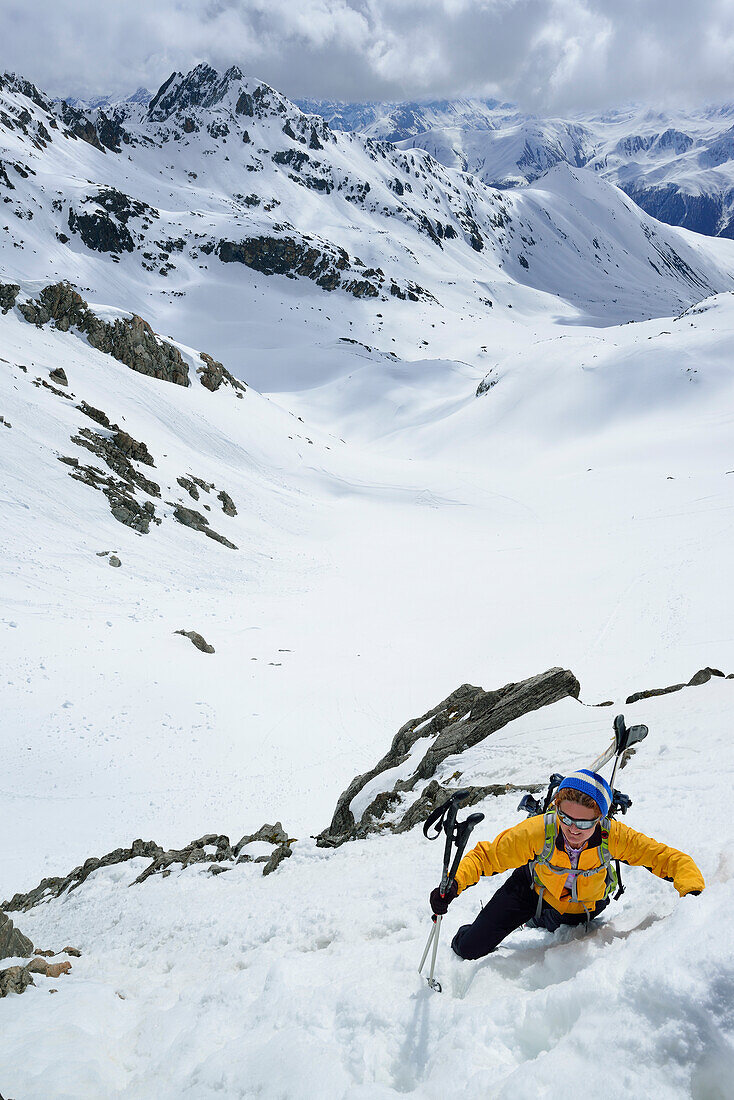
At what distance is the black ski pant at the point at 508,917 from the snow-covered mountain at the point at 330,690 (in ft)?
0.43

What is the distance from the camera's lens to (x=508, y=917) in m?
4.10

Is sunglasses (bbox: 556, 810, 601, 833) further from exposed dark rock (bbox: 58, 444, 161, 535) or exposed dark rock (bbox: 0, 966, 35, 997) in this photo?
exposed dark rock (bbox: 58, 444, 161, 535)

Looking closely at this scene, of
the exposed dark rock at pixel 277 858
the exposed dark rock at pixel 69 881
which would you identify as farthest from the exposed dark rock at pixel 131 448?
the exposed dark rock at pixel 277 858

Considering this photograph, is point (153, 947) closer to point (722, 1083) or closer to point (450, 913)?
point (450, 913)

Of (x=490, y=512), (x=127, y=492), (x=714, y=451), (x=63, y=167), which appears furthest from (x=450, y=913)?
(x=63, y=167)

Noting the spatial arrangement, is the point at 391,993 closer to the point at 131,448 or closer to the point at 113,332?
the point at 131,448

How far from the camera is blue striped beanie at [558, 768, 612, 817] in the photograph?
381cm

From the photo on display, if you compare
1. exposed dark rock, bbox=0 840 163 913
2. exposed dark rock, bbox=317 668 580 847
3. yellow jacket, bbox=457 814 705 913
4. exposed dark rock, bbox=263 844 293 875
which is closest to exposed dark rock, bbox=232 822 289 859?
exposed dark rock, bbox=263 844 293 875

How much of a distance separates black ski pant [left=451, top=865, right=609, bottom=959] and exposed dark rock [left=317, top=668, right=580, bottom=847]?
440cm

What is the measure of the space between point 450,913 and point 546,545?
2894cm

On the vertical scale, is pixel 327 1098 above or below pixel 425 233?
below

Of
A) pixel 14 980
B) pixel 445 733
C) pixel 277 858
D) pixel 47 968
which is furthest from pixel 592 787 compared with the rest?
pixel 445 733

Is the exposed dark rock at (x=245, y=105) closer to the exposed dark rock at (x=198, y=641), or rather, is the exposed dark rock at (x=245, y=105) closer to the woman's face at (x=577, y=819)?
the exposed dark rock at (x=198, y=641)

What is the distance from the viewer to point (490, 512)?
133 feet
